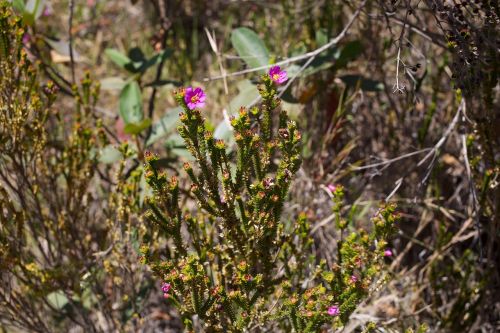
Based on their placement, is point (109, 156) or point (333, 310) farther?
point (109, 156)

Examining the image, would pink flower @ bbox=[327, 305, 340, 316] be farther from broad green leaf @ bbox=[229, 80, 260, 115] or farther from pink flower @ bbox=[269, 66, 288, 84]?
broad green leaf @ bbox=[229, 80, 260, 115]

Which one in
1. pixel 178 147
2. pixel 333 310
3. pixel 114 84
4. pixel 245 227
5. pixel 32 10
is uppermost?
pixel 32 10

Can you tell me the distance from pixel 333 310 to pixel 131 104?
1.32m

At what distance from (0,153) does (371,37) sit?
165cm

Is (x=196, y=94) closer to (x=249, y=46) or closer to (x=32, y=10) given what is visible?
(x=249, y=46)

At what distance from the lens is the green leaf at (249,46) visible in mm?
2359

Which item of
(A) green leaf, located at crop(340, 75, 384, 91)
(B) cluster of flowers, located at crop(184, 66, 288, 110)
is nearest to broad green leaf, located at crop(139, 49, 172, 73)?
(A) green leaf, located at crop(340, 75, 384, 91)

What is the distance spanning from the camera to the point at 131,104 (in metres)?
2.42

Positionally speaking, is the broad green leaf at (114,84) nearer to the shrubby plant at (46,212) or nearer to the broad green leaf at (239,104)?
the shrubby plant at (46,212)

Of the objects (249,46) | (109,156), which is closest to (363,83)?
(249,46)

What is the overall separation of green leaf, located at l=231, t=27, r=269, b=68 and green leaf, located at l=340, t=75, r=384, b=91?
37 cm

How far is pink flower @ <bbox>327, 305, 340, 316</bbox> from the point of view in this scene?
4.88 feet

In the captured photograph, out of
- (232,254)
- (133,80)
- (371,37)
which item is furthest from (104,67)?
(232,254)

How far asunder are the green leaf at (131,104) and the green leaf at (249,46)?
459mm
